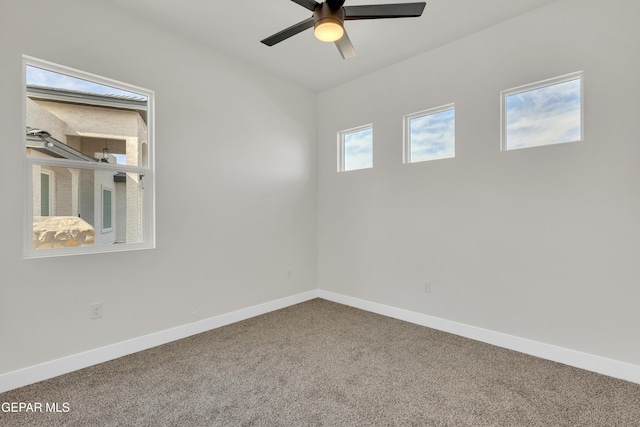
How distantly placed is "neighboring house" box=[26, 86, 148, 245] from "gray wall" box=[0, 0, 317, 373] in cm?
15

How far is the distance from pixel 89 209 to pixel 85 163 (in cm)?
38

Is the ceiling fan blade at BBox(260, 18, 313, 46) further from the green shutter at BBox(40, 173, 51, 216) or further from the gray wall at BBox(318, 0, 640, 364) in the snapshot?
the green shutter at BBox(40, 173, 51, 216)

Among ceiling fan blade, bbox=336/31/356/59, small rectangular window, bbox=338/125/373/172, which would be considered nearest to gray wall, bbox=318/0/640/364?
small rectangular window, bbox=338/125/373/172

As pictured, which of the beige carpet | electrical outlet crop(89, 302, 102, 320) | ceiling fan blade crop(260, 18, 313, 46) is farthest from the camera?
electrical outlet crop(89, 302, 102, 320)

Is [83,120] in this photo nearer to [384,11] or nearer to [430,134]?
[384,11]

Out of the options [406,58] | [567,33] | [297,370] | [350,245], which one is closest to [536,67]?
[567,33]

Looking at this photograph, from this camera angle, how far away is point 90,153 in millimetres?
2514

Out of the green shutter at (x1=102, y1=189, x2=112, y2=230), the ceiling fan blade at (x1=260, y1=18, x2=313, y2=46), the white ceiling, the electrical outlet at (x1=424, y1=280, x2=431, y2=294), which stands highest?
the white ceiling

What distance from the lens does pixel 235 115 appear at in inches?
134

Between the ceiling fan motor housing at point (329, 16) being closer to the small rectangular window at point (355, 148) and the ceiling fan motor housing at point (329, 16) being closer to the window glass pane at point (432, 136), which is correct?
the window glass pane at point (432, 136)

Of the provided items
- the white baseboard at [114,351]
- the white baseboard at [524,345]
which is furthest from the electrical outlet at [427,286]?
the white baseboard at [114,351]

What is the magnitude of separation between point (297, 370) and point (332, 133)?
305 centimetres

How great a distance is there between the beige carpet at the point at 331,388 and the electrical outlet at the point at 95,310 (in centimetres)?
40

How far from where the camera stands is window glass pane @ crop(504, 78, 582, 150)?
2.45m
